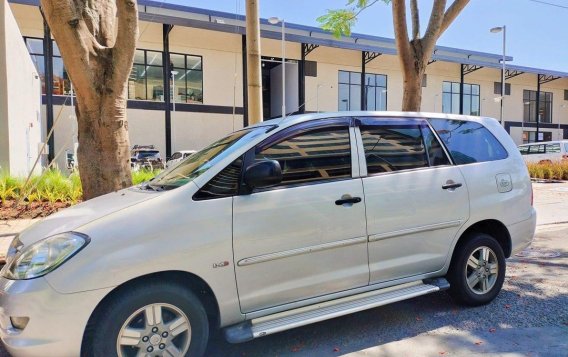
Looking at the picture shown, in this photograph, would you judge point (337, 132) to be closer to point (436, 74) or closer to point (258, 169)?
point (258, 169)

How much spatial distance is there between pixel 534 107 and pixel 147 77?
1657 inches

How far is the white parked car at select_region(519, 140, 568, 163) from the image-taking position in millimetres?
23766

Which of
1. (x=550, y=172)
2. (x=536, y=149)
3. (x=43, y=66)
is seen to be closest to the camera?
(x=550, y=172)

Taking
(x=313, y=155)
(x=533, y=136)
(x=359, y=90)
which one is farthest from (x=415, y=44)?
(x=533, y=136)

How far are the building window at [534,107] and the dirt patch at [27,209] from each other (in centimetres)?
5068

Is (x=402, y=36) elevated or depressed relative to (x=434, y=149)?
elevated

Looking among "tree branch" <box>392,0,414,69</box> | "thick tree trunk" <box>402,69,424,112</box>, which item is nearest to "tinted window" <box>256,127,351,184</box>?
"thick tree trunk" <box>402,69,424,112</box>

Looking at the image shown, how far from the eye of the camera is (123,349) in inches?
111

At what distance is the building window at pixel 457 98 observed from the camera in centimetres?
4294

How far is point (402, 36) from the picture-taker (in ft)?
27.2

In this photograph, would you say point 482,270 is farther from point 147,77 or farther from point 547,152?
point 147,77

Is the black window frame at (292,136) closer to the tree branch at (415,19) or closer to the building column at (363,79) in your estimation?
the tree branch at (415,19)

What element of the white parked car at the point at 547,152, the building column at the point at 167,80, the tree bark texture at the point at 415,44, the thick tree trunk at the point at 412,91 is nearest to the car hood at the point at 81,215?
the thick tree trunk at the point at 412,91

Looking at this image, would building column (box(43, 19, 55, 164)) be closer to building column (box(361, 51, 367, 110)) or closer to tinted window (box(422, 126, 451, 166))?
building column (box(361, 51, 367, 110))
